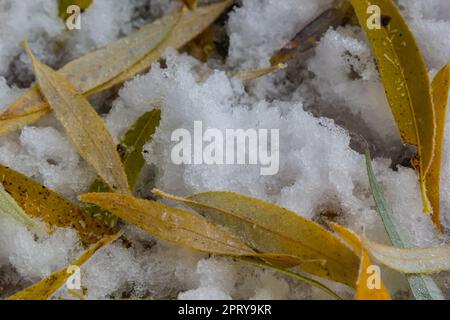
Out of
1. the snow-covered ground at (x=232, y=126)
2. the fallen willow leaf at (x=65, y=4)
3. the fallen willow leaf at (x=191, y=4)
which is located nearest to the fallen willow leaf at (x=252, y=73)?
the snow-covered ground at (x=232, y=126)

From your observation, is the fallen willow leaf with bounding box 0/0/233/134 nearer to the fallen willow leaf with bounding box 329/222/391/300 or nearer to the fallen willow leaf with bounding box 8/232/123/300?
the fallen willow leaf with bounding box 8/232/123/300

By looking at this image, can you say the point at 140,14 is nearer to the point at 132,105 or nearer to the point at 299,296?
the point at 132,105

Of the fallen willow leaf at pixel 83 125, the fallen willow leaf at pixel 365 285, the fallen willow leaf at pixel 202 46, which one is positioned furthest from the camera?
the fallen willow leaf at pixel 202 46

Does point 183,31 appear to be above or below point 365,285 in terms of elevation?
above

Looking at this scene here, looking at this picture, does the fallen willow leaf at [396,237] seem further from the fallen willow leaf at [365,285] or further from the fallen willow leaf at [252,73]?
the fallen willow leaf at [252,73]

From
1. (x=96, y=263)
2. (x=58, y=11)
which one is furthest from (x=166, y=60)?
(x=96, y=263)

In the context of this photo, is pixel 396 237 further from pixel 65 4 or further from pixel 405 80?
pixel 65 4

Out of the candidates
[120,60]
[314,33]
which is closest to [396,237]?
[314,33]
